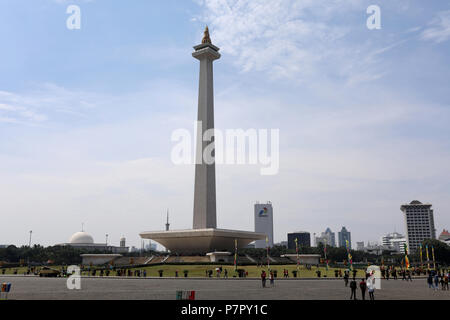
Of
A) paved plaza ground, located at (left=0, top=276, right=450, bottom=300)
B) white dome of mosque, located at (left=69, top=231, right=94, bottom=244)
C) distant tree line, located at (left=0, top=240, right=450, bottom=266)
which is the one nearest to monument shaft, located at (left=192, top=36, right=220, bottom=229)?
distant tree line, located at (left=0, top=240, right=450, bottom=266)

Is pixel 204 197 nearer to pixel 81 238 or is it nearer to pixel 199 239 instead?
pixel 199 239

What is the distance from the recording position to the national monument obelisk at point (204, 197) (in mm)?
72750

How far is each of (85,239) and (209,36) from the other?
9942cm

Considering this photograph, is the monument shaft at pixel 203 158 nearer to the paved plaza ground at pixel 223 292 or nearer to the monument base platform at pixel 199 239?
the monument base platform at pixel 199 239

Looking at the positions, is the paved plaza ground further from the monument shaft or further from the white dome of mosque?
the white dome of mosque

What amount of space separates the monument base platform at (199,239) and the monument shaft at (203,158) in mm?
2887

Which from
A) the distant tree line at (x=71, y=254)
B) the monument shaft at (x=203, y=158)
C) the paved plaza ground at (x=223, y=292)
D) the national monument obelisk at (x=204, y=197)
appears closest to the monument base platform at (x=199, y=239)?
the national monument obelisk at (x=204, y=197)

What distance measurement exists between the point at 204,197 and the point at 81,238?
302 feet

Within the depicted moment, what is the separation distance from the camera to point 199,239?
7206 centimetres

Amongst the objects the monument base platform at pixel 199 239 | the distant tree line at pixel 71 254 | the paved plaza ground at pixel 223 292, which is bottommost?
the distant tree line at pixel 71 254

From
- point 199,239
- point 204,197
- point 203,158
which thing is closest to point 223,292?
point 199,239

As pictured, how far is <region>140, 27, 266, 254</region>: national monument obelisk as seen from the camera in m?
72.8
